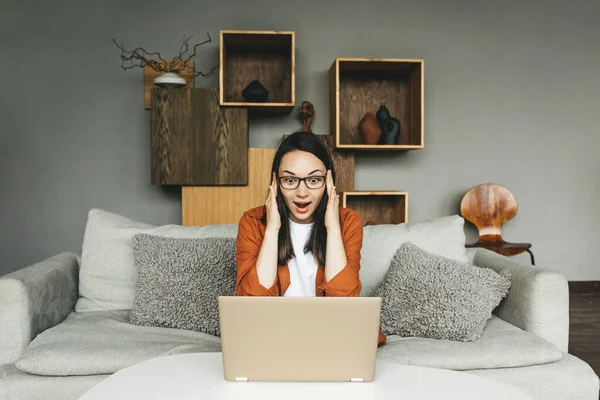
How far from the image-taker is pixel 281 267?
178 cm

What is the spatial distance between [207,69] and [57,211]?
4.77 ft

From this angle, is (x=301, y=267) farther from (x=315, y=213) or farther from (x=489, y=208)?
(x=489, y=208)

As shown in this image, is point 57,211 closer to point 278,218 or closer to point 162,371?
point 278,218

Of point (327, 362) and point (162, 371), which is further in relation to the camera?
point (162, 371)

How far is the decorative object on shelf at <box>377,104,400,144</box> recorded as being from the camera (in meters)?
3.88

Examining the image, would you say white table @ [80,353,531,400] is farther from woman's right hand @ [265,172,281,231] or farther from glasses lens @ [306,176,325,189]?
glasses lens @ [306,176,325,189]

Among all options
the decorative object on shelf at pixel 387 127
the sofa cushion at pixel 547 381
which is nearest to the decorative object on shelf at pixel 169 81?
the decorative object on shelf at pixel 387 127

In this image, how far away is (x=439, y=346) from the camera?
176 cm

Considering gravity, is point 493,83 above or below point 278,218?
above

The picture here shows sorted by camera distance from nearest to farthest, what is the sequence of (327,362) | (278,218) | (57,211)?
(327,362) → (278,218) → (57,211)

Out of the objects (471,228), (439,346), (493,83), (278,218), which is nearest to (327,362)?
(278,218)

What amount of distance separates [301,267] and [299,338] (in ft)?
2.40

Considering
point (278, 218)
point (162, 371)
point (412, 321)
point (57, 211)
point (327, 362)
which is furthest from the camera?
point (57, 211)

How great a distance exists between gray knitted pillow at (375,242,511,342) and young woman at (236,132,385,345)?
0.59 ft
